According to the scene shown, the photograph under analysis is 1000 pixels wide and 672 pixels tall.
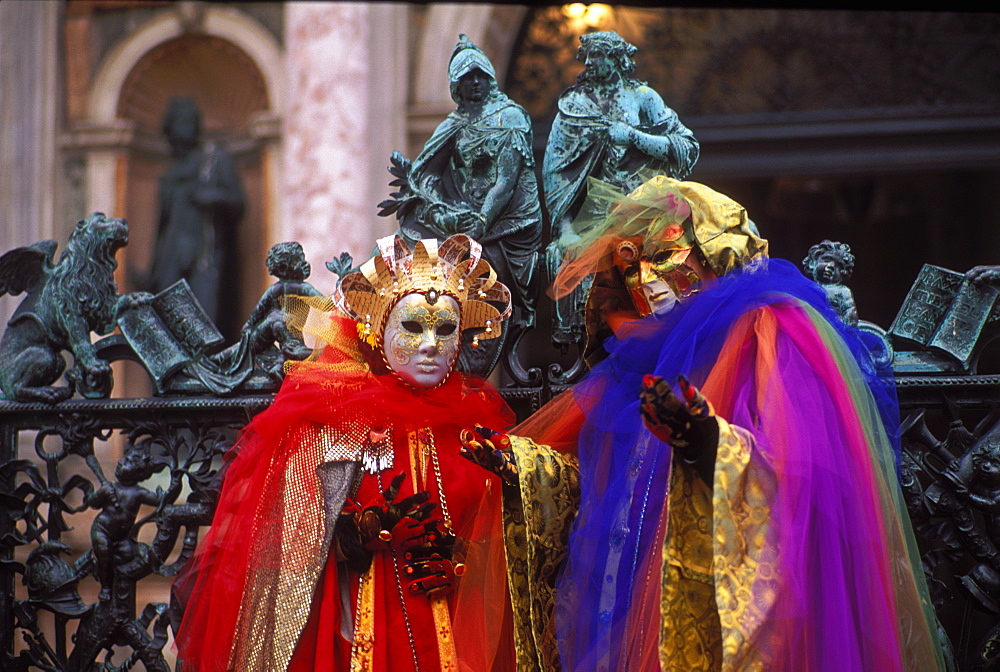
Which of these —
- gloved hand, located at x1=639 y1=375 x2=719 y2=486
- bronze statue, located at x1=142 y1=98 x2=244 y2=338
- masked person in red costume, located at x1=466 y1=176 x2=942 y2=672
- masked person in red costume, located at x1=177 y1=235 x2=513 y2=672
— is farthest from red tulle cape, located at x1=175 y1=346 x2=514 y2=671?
bronze statue, located at x1=142 y1=98 x2=244 y2=338

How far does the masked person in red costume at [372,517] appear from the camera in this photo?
379 cm

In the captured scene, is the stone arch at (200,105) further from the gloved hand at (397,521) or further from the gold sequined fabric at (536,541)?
the gold sequined fabric at (536,541)

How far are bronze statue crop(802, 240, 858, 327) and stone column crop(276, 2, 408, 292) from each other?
310cm

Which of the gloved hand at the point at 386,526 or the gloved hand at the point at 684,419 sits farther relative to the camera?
the gloved hand at the point at 386,526

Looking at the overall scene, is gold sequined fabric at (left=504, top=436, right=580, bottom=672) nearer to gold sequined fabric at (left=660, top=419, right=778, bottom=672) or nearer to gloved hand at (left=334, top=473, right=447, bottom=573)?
gloved hand at (left=334, top=473, right=447, bottom=573)

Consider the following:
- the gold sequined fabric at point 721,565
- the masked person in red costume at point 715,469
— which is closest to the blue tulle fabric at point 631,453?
the masked person in red costume at point 715,469

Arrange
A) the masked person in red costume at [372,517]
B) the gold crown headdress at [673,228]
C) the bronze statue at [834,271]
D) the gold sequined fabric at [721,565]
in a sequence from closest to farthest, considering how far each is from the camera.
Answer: the gold sequined fabric at [721,565] → the gold crown headdress at [673,228] → the masked person in red costume at [372,517] → the bronze statue at [834,271]

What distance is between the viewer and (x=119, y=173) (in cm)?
816

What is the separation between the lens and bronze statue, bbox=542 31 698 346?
4.43m

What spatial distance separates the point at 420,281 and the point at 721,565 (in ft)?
4.25

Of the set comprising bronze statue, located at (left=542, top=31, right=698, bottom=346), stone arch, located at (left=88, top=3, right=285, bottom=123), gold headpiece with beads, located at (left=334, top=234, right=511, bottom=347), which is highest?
stone arch, located at (left=88, top=3, right=285, bottom=123)

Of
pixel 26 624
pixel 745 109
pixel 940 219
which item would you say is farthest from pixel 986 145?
pixel 26 624

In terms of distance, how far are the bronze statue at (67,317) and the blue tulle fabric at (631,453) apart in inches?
74.4

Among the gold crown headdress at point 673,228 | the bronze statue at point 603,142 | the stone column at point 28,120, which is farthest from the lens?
the stone column at point 28,120
